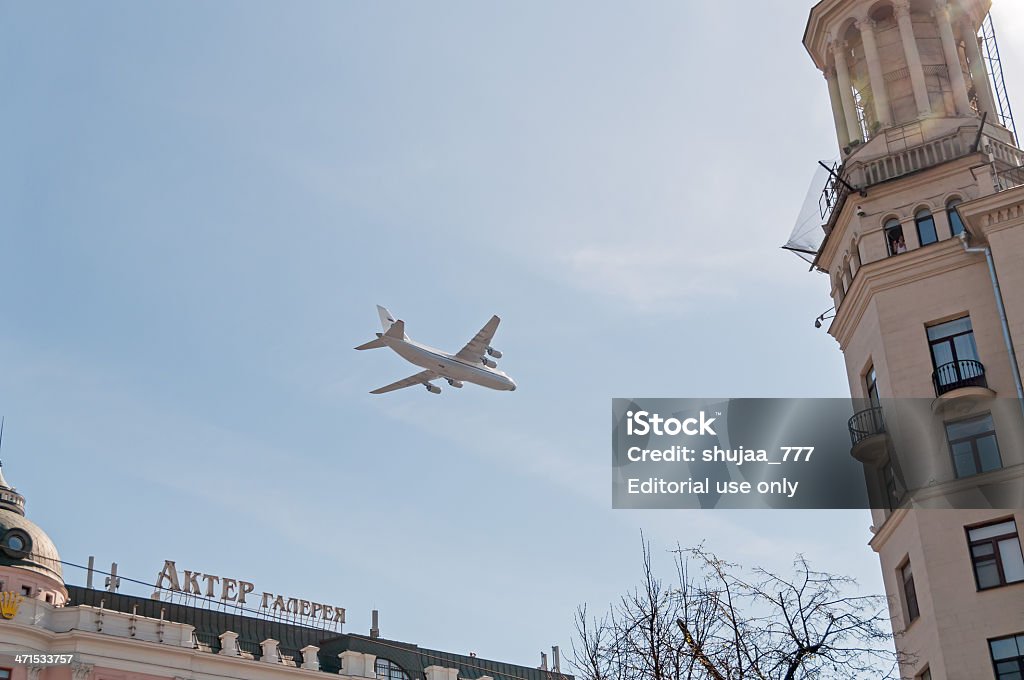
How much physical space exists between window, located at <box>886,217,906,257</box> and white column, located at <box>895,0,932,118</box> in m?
4.45

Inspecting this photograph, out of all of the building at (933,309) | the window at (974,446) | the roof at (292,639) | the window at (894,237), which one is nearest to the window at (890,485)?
the building at (933,309)

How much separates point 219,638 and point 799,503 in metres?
42.2

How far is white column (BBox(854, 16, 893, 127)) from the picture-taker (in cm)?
4803

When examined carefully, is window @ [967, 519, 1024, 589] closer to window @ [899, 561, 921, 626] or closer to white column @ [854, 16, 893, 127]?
window @ [899, 561, 921, 626]

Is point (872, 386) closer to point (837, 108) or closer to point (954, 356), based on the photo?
point (954, 356)

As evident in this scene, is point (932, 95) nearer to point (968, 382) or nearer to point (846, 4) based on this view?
point (846, 4)

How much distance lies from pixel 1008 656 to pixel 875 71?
71.6 feet

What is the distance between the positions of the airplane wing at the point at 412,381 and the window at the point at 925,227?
47.9 metres

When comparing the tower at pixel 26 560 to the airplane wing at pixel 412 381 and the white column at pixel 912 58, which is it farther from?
the white column at pixel 912 58

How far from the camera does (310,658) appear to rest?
77.6m

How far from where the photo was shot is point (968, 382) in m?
40.7

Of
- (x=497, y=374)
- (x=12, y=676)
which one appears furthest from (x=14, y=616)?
(x=497, y=374)

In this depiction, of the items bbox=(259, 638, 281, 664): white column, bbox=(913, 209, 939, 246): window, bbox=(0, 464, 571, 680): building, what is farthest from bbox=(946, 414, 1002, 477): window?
bbox=(259, 638, 281, 664): white column

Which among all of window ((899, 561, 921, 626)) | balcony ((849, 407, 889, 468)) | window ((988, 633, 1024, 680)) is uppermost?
balcony ((849, 407, 889, 468))
